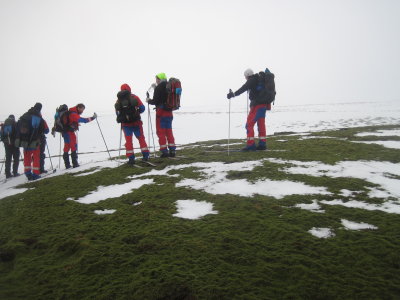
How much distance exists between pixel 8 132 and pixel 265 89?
11.2m

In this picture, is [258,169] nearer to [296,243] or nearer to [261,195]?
[261,195]

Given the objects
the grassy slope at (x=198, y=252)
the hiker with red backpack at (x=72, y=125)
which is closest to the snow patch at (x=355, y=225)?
the grassy slope at (x=198, y=252)

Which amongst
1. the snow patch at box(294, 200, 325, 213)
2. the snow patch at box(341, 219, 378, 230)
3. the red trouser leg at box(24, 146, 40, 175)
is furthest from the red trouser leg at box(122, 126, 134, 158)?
the snow patch at box(341, 219, 378, 230)

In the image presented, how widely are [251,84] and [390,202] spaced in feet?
19.4

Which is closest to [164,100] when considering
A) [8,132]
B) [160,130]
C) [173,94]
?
[173,94]

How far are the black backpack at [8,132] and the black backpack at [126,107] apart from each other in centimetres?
632

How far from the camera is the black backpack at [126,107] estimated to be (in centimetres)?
817

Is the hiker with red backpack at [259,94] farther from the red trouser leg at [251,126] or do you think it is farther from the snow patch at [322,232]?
the snow patch at [322,232]

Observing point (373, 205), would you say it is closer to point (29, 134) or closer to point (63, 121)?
point (63, 121)

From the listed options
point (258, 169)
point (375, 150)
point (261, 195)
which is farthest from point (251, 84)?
point (261, 195)

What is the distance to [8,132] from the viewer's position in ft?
36.1

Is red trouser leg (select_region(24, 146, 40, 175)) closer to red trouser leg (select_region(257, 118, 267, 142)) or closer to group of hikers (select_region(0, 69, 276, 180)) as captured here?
group of hikers (select_region(0, 69, 276, 180))

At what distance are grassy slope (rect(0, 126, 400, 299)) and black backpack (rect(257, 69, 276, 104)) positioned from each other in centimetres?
473

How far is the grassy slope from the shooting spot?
2400mm
